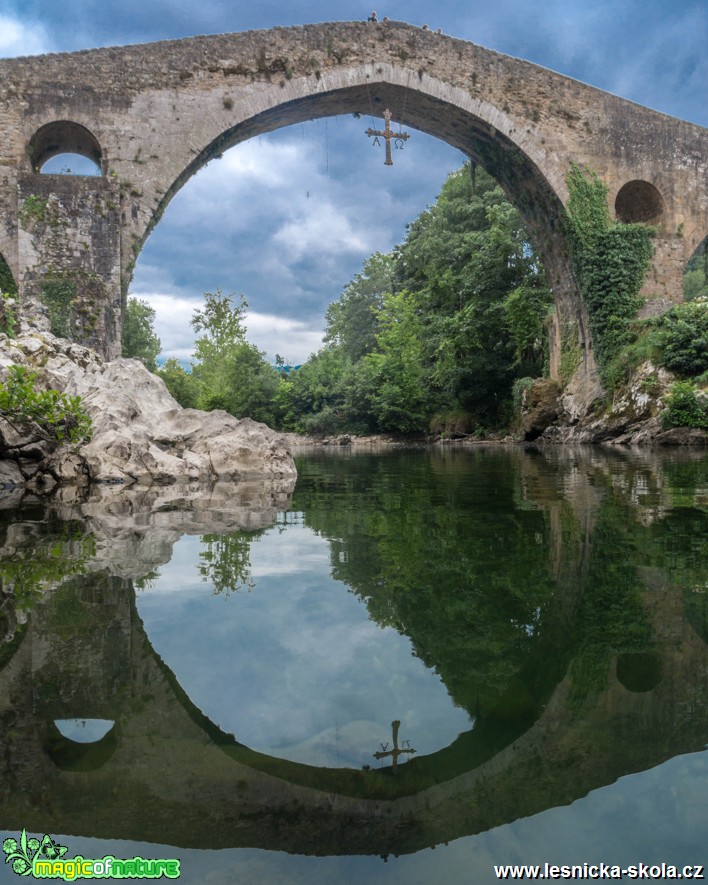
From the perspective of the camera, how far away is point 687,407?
13.3 metres

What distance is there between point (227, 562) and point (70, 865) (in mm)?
2156

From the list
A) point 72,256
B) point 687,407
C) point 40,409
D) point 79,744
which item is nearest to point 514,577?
point 79,744

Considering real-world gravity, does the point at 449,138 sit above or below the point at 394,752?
above

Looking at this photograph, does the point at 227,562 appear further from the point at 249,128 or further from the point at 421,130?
the point at 421,130

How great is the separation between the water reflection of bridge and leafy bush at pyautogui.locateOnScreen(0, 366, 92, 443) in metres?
5.48

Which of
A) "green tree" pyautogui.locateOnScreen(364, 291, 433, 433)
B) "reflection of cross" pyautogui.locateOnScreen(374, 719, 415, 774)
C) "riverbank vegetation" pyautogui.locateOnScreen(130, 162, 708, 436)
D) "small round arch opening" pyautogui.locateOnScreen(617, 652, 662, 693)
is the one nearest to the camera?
"reflection of cross" pyautogui.locateOnScreen(374, 719, 415, 774)

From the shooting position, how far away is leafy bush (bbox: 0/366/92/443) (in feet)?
21.8

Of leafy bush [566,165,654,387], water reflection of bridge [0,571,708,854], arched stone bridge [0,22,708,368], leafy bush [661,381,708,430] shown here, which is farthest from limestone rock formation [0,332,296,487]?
leafy bush [566,165,654,387]

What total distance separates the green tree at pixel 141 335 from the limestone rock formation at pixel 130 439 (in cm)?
2854

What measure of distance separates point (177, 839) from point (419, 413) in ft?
86.0

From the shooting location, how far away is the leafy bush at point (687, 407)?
1316 centimetres

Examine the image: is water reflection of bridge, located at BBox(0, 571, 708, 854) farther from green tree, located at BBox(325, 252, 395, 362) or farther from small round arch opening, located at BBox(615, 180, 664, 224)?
green tree, located at BBox(325, 252, 395, 362)

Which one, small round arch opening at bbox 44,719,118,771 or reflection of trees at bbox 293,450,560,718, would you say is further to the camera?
reflection of trees at bbox 293,450,560,718

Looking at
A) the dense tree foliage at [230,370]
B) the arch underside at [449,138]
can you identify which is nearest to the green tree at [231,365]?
the dense tree foliage at [230,370]
